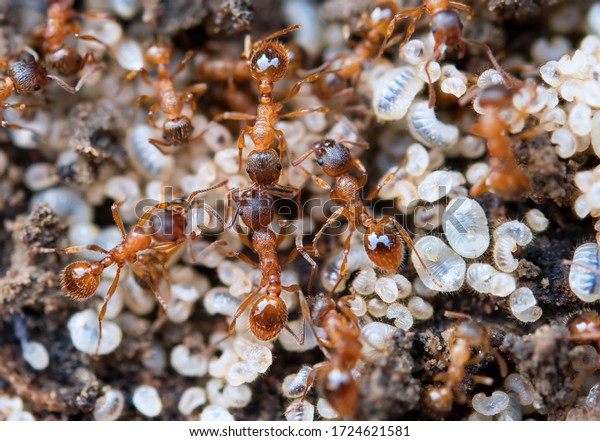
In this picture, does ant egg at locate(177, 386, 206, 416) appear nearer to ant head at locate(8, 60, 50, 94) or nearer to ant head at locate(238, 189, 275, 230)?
ant head at locate(238, 189, 275, 230)

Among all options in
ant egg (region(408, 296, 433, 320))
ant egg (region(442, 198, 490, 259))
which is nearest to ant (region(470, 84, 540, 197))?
ant egg (region(442, 198, 490, 259))

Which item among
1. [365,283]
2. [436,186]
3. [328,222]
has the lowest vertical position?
[365,283]

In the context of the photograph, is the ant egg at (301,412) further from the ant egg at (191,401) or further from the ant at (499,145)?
the ant at (499,145)

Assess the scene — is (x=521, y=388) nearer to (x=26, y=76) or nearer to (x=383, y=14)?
(x=383, y=14)

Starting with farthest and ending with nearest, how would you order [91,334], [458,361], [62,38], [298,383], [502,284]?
[62,38]
[91,334]
[298,383]
[502,284]
[458,361]

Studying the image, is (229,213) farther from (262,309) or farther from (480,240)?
(480,240)

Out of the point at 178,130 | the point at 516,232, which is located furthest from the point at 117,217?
the point at 516,232
